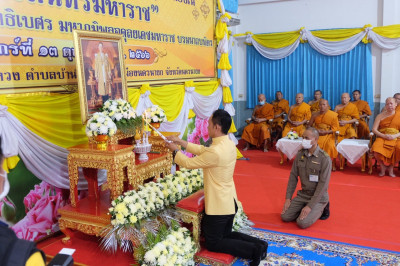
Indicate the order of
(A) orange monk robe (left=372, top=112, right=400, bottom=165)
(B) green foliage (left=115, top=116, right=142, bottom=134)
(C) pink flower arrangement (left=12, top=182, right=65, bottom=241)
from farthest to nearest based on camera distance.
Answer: (A) orange monk robe (left=372, top=112, right=400, bottom=165), (B) green foliage (left=115, top=116, right=142, bottom=134), (C) pink flower arrangement (left=12, top=182, right=65, bottom=241)

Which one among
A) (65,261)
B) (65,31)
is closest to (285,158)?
(65,31)

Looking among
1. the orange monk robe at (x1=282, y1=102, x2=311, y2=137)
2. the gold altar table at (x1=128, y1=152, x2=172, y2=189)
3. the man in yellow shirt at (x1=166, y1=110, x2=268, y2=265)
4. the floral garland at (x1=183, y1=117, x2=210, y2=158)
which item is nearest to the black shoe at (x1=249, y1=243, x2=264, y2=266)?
the man in yellow shirt at (x1=166, y1=110, x2=268, y2=265)

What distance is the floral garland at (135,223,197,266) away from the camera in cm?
327

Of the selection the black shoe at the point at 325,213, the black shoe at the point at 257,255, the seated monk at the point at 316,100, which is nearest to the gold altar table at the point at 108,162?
the black shoe at the point at 257,255

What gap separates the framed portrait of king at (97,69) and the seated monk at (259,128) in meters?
5.26

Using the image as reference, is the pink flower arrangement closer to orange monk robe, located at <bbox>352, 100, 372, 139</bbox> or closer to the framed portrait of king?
the framed portrait of king

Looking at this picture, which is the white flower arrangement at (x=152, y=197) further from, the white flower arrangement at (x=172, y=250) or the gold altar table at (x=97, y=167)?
the white flower arrangement at (x=172, y=250)

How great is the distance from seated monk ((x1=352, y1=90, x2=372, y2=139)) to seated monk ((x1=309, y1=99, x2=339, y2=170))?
1.54m

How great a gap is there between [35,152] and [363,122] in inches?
280

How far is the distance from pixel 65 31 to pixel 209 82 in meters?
3.84

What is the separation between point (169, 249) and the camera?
336 centimetres

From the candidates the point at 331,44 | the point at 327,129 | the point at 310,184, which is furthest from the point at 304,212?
the point at 331,44

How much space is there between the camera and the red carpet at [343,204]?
4.38 metres

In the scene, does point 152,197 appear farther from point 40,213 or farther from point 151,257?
point 40,213
